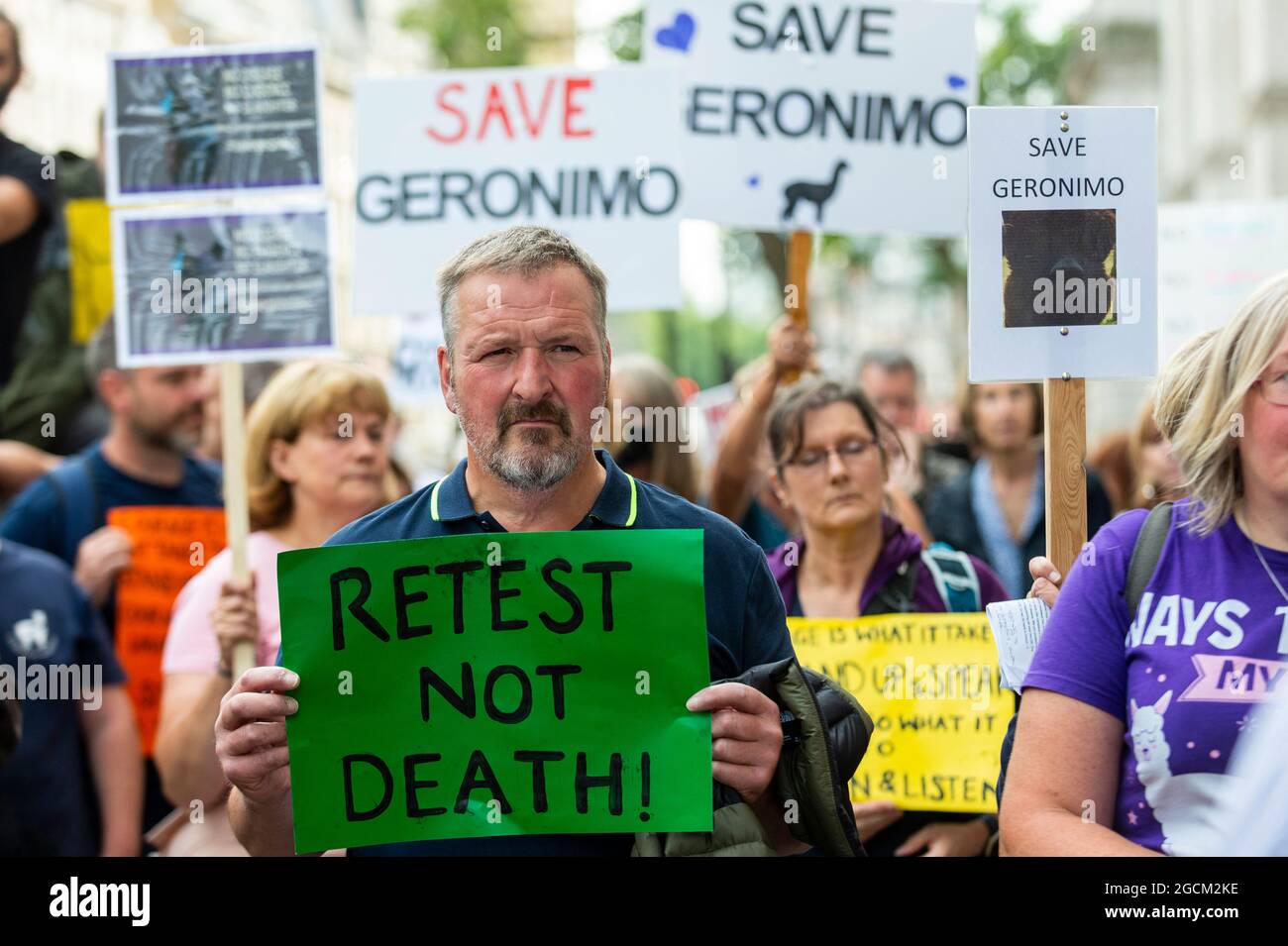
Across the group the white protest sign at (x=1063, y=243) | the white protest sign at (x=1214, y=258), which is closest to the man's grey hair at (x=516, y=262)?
the white protest sign at (x=1063, y=243)

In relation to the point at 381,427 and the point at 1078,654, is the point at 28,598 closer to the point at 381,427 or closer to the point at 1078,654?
the point at 381,427

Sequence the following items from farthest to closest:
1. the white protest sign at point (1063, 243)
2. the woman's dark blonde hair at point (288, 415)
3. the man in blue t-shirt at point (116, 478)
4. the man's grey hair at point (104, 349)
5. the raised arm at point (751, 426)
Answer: the man's grey hair at point (104, 349)
the raised arm at point (751, 426)
the man in blue t-shirt at point (116, 478)
the woman's dark blonde hair at point (288, 415)
the white protest sign at point (1063, 243)

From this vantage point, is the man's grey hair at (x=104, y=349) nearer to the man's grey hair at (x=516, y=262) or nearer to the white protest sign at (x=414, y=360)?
the white protest sign at (x=414, y=360)

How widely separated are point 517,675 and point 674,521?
379 millimetres

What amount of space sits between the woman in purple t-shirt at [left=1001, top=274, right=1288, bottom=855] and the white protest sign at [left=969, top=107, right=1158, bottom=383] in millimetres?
525

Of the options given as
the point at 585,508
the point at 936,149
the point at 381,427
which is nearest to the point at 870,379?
the point at 936,149

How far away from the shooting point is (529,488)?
277 centimetres

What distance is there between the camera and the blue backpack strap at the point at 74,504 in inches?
204

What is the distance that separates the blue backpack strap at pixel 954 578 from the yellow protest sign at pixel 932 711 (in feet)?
0.42

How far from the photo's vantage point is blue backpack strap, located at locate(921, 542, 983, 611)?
4.34m

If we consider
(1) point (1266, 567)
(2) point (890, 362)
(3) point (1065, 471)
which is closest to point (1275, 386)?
(1) point (1266, 567)

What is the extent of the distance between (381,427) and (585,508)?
1972mm

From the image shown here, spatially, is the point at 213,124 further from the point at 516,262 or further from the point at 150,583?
the point at 516,262

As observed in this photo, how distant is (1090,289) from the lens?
3.29m
